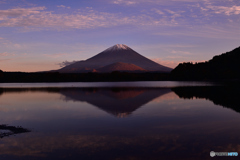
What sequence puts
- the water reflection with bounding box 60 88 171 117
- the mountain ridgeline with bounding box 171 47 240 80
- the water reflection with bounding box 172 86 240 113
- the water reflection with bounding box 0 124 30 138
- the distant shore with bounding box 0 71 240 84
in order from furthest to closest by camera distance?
1. the distant shore with bounding box 0 71 240 84
2. the mountain ridgeline with bounding box 171 47 240 80
3. the water reflection with bounding box 172 86 240 113
4. the water reflection with bounding box 60 88 171 117
5. the water reflection with bounding box 0 124 30 138

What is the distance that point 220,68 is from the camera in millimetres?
152750

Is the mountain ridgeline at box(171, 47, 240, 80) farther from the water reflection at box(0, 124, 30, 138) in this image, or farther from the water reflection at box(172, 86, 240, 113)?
the water reflection at box(0, 124, 30, 138)

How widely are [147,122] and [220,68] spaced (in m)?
149

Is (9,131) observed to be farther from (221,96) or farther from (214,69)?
(214,69)

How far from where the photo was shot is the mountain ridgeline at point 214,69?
142988 mm

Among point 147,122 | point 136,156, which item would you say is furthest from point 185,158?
point 147,122

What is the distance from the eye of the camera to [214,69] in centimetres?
15650

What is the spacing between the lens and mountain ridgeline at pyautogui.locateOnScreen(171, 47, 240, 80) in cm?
14299

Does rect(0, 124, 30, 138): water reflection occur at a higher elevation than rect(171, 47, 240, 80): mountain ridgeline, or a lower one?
lower

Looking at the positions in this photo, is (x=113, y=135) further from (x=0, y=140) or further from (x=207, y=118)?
(x=207, y=118)

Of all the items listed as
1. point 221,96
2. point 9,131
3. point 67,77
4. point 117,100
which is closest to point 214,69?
point 67,77

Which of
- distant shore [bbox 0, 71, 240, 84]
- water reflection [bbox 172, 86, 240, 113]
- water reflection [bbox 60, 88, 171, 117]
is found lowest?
water reflection [bbox 60, 88, 171, 117]

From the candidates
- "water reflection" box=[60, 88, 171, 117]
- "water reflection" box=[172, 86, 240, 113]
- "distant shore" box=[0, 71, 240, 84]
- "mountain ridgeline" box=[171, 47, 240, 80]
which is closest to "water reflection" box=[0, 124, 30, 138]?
"water reflection" box=[60, 88, 171, 117]

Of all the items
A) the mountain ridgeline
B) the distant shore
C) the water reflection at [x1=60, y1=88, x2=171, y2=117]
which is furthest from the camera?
the distant shore
